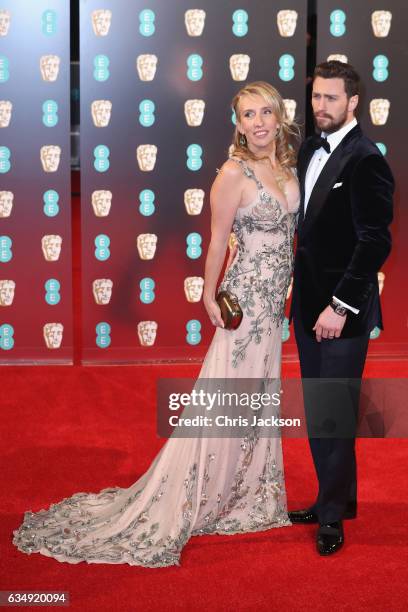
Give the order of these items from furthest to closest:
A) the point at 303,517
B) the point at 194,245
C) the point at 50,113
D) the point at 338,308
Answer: the point at 194,245 < the point at 50,113 < the point at 303,517 < the point at 338,308

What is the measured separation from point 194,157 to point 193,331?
3.34 feet

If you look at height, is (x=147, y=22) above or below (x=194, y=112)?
above

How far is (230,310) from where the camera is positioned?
3.20 m

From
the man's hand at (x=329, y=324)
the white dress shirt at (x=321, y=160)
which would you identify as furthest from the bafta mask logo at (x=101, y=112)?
the man's hand at (x=329, y=324)

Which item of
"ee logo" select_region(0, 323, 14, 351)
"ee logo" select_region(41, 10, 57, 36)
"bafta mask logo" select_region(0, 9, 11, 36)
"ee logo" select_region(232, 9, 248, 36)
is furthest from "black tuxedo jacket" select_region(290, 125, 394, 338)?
"ee logo" select_region(0, 323, 14, 351)

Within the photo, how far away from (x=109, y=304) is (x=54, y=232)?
1.72ft

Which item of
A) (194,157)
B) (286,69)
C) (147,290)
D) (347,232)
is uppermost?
(286,69)

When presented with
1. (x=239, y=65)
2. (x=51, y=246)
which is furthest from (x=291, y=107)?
(x=51, y=246)

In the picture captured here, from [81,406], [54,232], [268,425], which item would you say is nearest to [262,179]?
[268,425]

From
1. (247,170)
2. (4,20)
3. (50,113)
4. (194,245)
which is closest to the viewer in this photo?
(247,170)

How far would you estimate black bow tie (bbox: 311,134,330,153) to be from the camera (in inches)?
122

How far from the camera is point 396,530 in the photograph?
3.39m

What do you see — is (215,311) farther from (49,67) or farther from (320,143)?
(49,67)

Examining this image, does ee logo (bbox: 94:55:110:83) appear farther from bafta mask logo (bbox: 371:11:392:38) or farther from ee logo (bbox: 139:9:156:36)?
bafta mask logo (bbox: 371:11:392:38)
